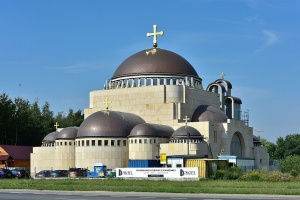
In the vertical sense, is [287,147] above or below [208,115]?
below

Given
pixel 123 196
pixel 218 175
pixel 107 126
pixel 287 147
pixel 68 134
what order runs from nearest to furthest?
pixel 123 196
pixel 218 175
pixel 107 126
pixel 68 134
pixel 287 147

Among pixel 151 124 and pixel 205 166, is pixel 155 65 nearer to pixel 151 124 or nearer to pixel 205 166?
pixel 151 124

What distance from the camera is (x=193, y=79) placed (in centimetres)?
8662

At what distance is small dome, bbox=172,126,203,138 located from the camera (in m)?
73.6

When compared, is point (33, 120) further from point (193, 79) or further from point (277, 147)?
point (277, 147)

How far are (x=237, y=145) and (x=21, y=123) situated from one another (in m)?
44.9

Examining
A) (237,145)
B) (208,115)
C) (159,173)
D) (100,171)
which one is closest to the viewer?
(159,173)

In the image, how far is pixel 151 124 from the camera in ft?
→ 249

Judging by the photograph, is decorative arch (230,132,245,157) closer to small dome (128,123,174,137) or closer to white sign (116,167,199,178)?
small dome (128,123,174,137)

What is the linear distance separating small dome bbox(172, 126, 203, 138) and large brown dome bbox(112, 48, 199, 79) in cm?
1236

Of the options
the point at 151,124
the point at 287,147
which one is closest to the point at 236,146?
the point at 151,124

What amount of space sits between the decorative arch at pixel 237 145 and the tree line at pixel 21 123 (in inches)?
1749

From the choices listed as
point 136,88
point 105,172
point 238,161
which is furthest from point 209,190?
point 136,88

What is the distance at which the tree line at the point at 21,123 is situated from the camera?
105m
